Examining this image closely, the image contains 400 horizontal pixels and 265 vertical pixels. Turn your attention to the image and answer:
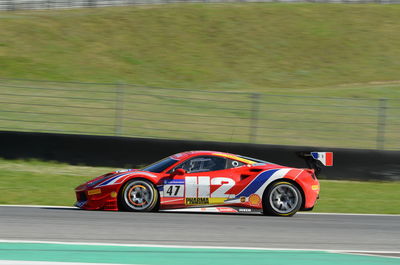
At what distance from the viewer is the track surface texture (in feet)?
25.5

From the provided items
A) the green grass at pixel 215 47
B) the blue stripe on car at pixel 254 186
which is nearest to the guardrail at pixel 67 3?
the green grass at pixel 215 47

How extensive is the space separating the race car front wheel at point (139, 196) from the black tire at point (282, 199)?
1.75 m

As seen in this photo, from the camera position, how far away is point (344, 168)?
14.7m

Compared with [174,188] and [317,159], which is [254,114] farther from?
[174,188]

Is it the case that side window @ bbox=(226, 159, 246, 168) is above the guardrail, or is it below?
below

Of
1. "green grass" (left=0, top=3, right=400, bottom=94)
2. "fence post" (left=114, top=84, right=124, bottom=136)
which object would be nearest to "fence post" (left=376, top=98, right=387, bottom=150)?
"fence post" (left=114, top=84, right=124, bottom=136)

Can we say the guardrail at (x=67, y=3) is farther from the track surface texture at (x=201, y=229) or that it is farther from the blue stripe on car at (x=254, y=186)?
the blue stripe on car at (x=254, y=186)

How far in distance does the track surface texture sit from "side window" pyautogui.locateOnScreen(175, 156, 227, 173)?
0.70 meters

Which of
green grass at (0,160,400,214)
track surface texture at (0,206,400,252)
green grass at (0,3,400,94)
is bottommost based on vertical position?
green grass at (0,160,400,214)

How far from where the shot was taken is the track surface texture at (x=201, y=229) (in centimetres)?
777

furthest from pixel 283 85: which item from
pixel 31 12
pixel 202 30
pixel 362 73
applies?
pixel 31 12

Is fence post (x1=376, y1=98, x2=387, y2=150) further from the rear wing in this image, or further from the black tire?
the black tire

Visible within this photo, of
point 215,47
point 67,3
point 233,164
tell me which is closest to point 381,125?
point 233,164

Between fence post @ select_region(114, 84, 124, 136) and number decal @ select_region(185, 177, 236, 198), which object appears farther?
fence post @ select_region(114, 84, 124, 136)
